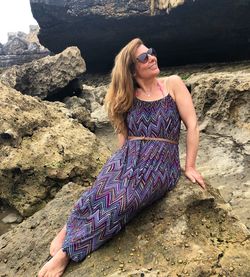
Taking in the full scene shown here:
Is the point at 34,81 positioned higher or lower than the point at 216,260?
lower

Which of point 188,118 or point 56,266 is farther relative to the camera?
point 188,118

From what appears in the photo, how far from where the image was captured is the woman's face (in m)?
3.80

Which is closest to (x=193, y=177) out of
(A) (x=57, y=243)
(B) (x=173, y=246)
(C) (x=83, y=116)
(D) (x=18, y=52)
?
(B) (x=173, y=246)

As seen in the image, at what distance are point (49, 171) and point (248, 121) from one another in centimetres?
276

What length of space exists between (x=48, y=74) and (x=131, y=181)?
720cm

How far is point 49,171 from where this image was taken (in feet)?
18.9

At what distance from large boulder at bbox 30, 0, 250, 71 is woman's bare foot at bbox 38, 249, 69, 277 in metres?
6.92

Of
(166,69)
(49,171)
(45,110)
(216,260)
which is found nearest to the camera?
(216,260)

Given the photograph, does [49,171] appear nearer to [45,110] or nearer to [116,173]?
[45,110]

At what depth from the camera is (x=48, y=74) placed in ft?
33.8

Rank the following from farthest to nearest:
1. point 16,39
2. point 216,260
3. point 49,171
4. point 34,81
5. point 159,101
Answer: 1. point 16,39
2. point 34,81
3. point 49,171
4. point 159,101
5. point 216,260

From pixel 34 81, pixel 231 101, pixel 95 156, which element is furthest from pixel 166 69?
pixel 95 156

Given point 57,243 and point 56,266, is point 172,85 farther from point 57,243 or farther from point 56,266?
point 56,266

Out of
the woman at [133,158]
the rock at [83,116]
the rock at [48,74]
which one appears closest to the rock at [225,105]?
the rock at [83,116]
